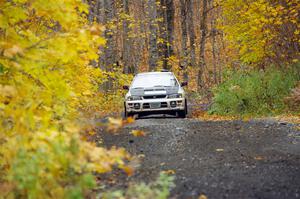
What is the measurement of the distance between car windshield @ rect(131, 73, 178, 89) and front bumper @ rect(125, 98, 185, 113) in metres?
0.67

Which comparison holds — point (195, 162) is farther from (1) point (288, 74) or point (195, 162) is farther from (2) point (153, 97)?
(1) point (288, 74)

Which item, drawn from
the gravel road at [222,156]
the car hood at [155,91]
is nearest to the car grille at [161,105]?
the car hood at [155,91]

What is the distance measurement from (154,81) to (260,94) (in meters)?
3.29

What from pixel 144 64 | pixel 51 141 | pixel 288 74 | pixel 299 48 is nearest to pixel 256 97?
pixel 288 74

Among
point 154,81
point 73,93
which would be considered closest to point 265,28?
point 154,81

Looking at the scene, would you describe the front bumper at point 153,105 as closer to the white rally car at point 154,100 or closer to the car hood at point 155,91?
the white rally car at point 154,100

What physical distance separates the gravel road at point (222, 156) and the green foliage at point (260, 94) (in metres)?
2.24

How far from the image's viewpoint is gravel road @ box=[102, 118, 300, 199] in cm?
632

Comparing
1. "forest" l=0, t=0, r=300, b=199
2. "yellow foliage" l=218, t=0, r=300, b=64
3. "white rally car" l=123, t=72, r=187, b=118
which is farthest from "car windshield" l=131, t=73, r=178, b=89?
"yellow foliage" l=218, t=0, r=300, b=64

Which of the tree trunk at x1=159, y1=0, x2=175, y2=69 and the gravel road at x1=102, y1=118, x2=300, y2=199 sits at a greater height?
the tree trunk at x1=159, y1=0, x2=175, y2=69

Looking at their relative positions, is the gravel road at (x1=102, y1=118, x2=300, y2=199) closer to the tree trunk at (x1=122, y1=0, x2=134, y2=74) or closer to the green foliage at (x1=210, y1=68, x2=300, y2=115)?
the green foliage at (x1=210, y1=68, x2=300, y2=115)

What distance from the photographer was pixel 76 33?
5.22 metres

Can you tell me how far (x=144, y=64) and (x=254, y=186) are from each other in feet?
159

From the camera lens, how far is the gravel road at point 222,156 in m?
6.32
